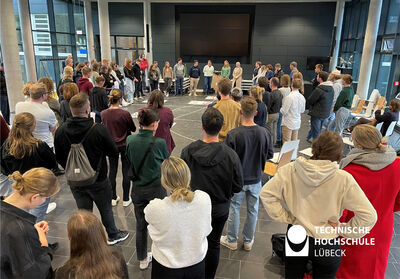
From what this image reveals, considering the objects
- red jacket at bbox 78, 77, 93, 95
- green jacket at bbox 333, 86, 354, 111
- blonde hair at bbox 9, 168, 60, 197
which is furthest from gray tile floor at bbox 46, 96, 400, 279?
green jacket at bbox 333, 86, 354, 111

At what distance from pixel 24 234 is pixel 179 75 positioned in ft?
36.9

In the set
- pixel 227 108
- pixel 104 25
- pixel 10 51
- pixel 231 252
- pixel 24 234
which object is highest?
pixel 104 25

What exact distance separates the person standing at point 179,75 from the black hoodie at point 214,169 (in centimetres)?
1040

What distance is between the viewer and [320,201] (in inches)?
73.9

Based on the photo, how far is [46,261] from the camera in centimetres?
173

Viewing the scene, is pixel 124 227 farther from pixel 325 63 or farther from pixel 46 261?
pixel 325 63

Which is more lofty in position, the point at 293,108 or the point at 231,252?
the point at 293,108

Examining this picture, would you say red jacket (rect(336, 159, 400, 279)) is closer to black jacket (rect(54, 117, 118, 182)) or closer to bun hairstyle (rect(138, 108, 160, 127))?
bun hairstyle (rect(138, 108, 160, 127))

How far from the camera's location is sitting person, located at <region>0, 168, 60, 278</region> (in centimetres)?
157

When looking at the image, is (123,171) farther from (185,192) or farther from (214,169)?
(185,192)

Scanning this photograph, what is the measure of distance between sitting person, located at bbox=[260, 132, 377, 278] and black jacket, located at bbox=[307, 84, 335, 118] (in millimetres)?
4334

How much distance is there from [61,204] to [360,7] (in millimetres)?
12577

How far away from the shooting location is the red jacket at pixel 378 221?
2012 mm

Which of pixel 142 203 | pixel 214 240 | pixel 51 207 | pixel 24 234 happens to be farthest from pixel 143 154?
pixel 51 207
